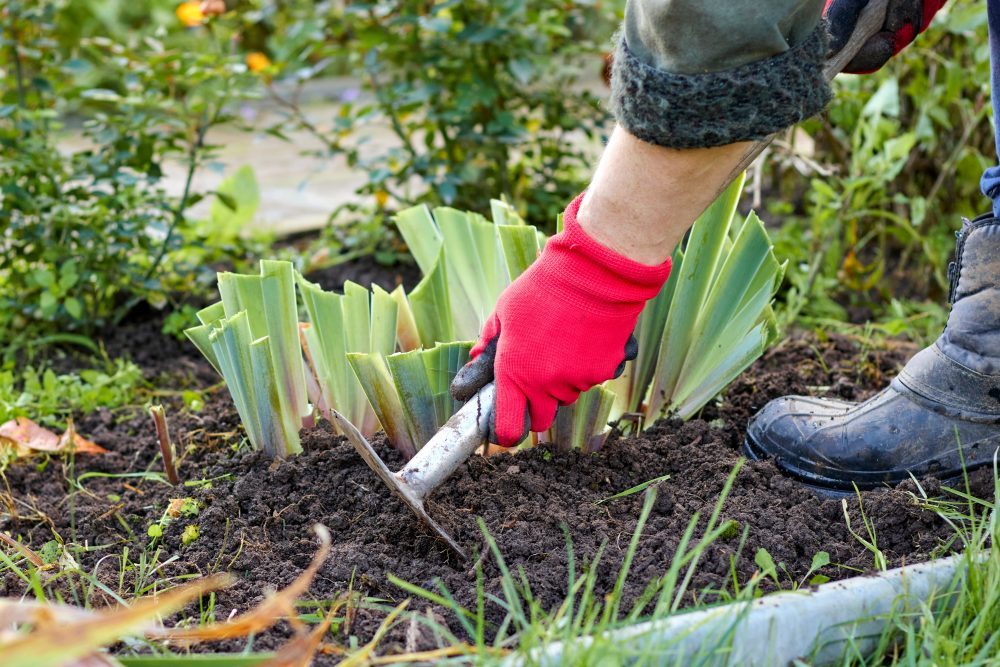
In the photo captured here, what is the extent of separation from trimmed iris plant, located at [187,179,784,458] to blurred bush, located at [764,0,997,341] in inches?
29.0

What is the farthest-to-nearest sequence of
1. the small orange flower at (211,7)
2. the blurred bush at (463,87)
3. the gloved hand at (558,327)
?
1. the blurred bush at (463,87)
2. the small orange flower at (211,7)
3. the gloved hand at (558,327)

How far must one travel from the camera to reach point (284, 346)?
5.78ft

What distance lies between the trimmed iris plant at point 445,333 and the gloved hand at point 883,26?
30 cm

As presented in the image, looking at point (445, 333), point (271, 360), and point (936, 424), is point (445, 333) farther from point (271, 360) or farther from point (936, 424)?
point (936, 424)

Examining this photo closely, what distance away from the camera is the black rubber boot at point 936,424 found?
1771mm

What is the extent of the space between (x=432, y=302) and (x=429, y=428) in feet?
0.83

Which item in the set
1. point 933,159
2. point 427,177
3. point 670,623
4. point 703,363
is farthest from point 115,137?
point 933,159

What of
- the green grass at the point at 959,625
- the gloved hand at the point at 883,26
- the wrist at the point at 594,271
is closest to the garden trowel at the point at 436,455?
the wrist at the point at 594,271

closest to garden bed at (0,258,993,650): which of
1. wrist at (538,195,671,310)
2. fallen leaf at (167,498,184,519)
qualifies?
fallen leaf at (167,498,184,519)

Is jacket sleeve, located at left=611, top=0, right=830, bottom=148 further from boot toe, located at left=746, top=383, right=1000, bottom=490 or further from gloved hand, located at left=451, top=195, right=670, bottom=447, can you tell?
boot toe, located at left=746, top=383, right=1000, bottom=490

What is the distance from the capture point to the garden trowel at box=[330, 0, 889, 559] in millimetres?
1443

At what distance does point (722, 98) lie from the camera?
1.33 meters

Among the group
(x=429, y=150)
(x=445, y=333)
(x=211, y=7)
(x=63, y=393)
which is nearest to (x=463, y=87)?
(x=429, y=150)

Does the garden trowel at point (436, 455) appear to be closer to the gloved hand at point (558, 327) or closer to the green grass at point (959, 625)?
the gloved hand at point (558, 327)
